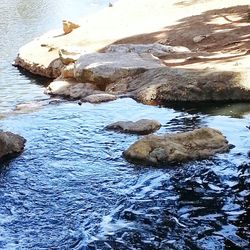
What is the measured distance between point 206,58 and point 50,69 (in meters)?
7.18

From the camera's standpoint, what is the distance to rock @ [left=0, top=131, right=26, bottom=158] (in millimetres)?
11367

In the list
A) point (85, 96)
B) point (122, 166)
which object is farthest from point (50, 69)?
point (122, 166)

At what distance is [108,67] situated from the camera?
61.1ft

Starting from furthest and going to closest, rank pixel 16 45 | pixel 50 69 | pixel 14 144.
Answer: pixel 16 45 → pixel 50 69 → pixel 14 144

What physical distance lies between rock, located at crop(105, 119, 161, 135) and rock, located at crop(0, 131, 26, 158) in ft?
7.78

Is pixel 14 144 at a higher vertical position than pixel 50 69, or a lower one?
higher

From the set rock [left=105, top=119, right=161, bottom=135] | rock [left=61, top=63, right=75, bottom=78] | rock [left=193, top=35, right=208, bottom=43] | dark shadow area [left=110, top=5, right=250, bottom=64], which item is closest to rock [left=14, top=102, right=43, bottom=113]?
rock [left=61, top=63, right=75, bottom=78]

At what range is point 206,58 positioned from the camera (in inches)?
764

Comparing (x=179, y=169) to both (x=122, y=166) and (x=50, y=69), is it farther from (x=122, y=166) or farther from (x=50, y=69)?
(x=50, y=69)

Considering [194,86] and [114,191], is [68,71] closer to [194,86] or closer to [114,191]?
[194,86]

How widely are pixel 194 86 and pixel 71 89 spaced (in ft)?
15.8

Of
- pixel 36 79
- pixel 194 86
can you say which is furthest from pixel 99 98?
pixel 36 79

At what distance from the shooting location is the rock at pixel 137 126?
12.5 m

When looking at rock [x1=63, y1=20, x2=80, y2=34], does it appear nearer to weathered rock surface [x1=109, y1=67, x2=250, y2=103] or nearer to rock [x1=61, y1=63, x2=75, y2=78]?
rock [x1=61, y1=63, x2=75, y2=78]
